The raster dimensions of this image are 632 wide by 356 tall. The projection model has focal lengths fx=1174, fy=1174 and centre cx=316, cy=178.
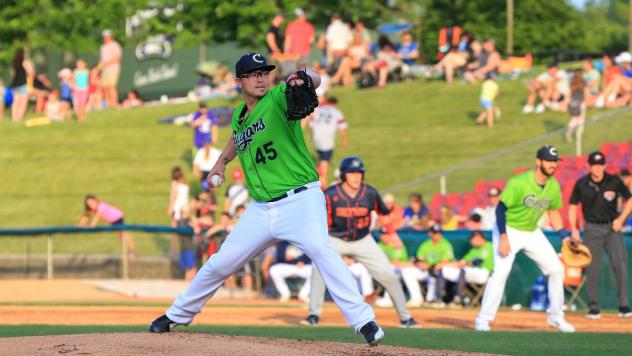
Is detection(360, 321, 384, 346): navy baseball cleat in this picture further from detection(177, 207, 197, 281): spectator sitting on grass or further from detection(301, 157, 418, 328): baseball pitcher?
detection(177, 207, 197, 281): spectator sitting on grass

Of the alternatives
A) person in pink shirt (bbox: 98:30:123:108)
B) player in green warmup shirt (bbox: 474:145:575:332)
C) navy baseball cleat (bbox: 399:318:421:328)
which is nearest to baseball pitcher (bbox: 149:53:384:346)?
player in green warmup shirt (bbox: 474:145:575:332)

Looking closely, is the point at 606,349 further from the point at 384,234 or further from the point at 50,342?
the point at 384,234

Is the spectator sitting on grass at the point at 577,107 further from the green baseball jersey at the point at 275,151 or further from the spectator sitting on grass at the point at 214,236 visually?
the green baseball jersey at the point at 275,151

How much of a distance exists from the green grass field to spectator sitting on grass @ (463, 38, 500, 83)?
1761cm

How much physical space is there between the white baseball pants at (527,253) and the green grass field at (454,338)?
426 millimetres

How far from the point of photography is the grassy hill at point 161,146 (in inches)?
1009

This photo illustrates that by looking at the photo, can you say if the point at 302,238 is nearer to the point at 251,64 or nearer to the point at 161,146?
the point at 251,64

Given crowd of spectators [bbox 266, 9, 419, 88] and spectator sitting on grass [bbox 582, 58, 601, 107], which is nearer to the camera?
spectator sitting on grass [bbox 582, 58, 601, 107]

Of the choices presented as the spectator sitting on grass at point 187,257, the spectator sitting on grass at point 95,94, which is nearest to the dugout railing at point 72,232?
the spectator sitting on grass at point 187,257

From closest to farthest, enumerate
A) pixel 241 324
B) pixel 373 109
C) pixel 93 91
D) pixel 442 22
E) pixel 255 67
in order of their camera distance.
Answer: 1. pixel 255 67
2. pixel 241 324
3. pixel 373 109
4. pixel 93 91
5. pixel 442 22

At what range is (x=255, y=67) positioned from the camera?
858 centimetres

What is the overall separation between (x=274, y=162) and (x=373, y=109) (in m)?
21.6

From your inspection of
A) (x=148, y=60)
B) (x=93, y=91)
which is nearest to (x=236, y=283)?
(x=93, y=91)

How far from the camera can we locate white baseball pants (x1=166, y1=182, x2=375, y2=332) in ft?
28.1
